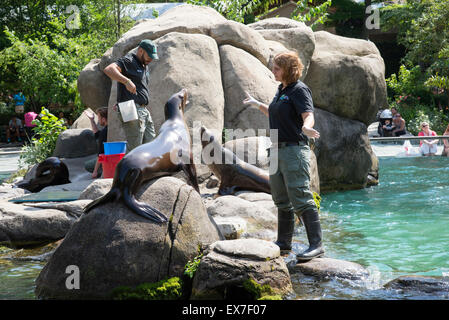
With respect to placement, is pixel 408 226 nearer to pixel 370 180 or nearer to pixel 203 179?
pixel 203 179

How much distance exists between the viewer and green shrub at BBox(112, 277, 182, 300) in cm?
415

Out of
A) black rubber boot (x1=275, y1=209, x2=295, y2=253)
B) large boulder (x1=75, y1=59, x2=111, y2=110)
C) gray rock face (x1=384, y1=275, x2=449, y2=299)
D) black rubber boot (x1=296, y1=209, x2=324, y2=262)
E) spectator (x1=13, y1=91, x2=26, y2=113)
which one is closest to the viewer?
gray rock face (x1=384, y1=275, x2=449, y2=299)

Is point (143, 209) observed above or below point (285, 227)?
above

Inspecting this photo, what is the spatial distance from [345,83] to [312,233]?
7016 millimetres

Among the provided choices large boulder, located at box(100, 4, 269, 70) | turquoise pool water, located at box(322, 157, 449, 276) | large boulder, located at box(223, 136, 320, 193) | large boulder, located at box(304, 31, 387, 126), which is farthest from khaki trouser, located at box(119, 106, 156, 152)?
large boulder, located at box(304, 31, 387, 126)

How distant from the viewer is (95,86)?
10.8m

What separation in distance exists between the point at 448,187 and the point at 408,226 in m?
3.72

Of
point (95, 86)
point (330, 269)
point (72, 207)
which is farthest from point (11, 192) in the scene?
point (330, 269)

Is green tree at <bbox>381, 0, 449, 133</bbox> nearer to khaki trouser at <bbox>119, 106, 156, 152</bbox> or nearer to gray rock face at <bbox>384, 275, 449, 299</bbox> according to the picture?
khaki trouser at <bbox>119, 106, 156, 152</bbox>

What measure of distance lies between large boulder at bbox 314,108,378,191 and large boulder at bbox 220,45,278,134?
1.81m

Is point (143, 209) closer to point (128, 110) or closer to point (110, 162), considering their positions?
point (128, 110)

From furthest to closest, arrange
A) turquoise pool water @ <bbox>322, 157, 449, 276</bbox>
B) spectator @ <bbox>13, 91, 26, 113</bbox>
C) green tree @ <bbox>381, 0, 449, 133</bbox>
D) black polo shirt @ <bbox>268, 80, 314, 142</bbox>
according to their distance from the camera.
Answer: spectator @ <bbox>13, 91, 26, 113</bbox> → green tree @ <bbox>381, 0, 449, 133</bbox> → turquoise pool water @ <bbox>322, 157, 449, 276</bbox> → black polo shirt @ <bbox>268, 80, 314, 142</bbox>

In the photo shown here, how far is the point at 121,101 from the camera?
6891 millimetres
